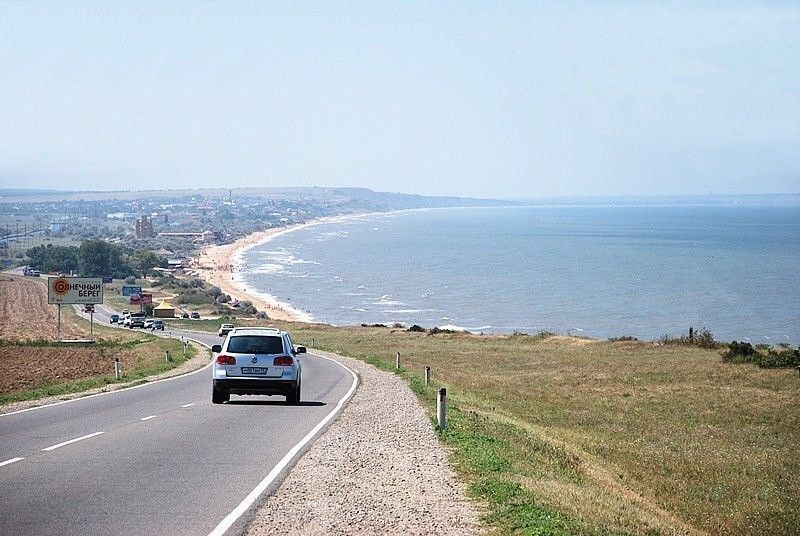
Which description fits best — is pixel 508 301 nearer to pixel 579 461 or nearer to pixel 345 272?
pixel 345 272

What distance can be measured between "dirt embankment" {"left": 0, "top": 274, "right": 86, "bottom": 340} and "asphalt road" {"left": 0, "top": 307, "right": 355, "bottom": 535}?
5264 cm

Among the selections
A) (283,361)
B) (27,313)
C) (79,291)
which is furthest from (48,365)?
(27,313)

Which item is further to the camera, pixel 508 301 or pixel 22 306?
pixel 508 301

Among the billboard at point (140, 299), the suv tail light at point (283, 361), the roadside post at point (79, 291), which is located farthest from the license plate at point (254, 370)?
the billboard at point (140, 299)

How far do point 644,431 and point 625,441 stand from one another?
208cm

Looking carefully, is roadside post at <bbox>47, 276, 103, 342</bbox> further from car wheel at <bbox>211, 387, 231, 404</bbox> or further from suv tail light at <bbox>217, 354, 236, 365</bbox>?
suv tail light at <bbox>217, 354, 236, 365</bbox>

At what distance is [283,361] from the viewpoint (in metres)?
21.8

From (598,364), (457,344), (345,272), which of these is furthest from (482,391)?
(345,272)

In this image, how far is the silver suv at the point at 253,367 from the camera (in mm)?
21703

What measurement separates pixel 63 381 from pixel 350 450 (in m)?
21.4

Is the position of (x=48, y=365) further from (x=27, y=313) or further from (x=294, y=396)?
(x=27, y=313)

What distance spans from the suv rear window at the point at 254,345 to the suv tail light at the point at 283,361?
152 mm

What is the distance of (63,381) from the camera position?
33250 millimetres

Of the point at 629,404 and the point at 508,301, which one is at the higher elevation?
the point at 629,404
